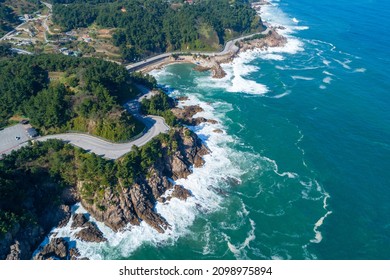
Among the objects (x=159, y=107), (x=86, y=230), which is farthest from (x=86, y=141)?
(x=159, y=107)

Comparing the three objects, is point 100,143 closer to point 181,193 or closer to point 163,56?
point 181,193

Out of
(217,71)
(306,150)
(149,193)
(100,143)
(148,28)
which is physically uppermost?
(148,28)

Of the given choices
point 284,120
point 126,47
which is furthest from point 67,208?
point 126,47

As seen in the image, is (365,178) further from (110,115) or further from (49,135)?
(49,135)

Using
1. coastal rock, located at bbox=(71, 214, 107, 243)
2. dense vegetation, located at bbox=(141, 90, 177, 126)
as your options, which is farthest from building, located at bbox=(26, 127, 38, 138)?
dense vegetation, located at bbox=(141, 90, 177, 126)

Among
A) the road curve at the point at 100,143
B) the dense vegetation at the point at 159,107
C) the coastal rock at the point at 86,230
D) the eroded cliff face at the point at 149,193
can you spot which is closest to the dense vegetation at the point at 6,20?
the dense vegetation at the point at 159,107

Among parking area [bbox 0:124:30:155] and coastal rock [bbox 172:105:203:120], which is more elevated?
parking area [bbox 0:124:30:155]

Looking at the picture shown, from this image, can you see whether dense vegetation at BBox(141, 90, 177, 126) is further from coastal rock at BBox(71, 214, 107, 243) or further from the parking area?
coastal rock at BBox(71, 214, 107, 243)
